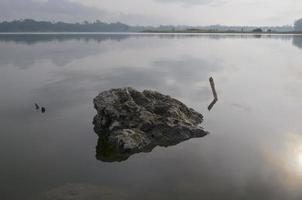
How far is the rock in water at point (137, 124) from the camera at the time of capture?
31.1 meters

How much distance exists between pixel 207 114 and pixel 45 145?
2000 centimetres

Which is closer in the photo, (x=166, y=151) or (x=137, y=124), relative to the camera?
(x=166, y=151)

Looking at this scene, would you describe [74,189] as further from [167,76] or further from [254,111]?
[167,76]

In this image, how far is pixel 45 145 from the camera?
32.2 meters

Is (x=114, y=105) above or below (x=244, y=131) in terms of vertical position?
above

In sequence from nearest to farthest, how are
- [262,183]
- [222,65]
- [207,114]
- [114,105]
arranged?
1. [262,183]
2. [114,105]
3. [207,114]
4. [222,65]

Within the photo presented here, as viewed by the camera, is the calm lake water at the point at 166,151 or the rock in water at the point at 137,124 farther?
the rock in water at the point at 137,124

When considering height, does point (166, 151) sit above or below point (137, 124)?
below

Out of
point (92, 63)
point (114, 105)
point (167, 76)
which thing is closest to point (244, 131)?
point (114, 105)

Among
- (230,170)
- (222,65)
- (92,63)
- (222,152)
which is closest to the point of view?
(230,170)

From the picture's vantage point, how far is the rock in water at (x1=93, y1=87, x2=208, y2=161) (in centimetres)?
3108

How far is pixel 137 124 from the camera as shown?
33.7m

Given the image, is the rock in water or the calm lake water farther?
the rock in water

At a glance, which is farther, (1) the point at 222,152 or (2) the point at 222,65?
(2) the point at 222,65
